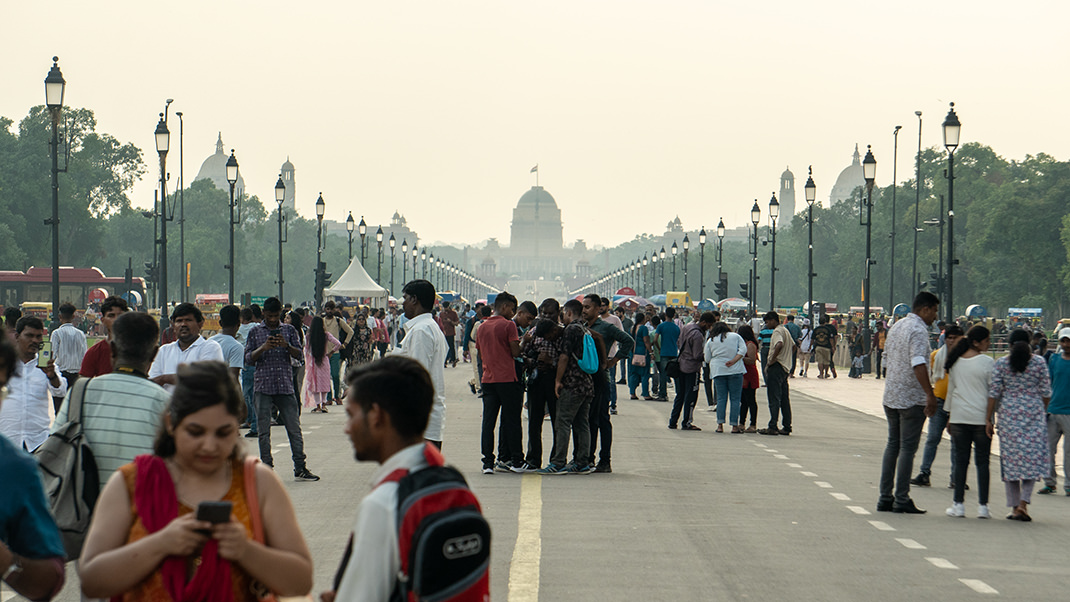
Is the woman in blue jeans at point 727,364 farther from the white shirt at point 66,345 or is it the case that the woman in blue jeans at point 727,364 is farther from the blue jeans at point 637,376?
the white shirt at point 66,345

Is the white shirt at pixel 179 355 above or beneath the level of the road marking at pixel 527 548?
above

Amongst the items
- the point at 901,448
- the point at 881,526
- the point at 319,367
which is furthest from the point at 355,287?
the point at 881,526

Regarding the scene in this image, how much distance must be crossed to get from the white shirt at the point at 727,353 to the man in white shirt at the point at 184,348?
35.7ft

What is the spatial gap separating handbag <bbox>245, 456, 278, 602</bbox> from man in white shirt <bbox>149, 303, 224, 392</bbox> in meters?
4.77

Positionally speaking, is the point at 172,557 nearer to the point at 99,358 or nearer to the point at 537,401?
the point at 99,358

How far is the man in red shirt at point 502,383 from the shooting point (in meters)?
13.2

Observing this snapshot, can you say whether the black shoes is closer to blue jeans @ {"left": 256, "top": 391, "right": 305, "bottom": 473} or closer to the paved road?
the paved road

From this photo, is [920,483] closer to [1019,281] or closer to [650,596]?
[650,596]

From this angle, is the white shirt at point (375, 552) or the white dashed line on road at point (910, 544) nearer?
the white shirt at point (375, 552)

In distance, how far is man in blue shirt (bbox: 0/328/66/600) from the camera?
12.2 feet

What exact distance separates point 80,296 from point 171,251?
85.6ft

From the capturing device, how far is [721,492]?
490 inches

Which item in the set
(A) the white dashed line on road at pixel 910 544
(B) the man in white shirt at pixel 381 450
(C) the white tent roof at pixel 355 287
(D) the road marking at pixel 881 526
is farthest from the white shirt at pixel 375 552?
(C) the white tent roof at pixel 355 287

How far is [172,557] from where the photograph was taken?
3629 millimetres
